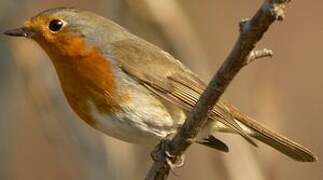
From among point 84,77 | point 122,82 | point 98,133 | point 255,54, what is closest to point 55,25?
point 84,77

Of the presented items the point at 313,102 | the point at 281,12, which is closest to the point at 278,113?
the point at 281,12

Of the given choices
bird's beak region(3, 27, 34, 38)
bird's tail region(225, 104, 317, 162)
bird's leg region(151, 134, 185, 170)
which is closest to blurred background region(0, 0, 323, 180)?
bird's tail region(225, 104, 317, 162)

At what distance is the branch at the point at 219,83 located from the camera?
3.20m

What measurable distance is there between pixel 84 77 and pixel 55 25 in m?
0.33

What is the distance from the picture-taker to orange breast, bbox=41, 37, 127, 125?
4.61m

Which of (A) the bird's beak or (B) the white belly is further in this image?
(A) the bird's beak

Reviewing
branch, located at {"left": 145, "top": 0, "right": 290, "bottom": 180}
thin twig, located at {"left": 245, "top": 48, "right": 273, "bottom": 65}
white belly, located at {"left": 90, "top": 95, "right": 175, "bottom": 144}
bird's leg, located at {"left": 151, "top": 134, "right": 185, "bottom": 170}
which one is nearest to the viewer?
branch, located at {"left": 145, "top": 0, "right": 290, "bottom": 180}

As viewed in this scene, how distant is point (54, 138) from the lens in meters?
5.32

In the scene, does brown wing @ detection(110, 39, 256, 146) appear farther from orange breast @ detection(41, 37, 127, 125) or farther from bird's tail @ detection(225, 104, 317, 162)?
bird's tail @ detection(225, 104, 317, 162)

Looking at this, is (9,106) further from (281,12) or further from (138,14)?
(281,12)

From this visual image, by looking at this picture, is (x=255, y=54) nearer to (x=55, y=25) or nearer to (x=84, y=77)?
(x=84, y=77)

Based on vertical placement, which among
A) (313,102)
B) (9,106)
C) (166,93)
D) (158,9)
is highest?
(313,102)

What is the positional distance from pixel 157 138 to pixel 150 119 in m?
0.11

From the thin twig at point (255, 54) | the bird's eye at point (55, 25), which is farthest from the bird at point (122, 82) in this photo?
Answer: the thin twig at point (255, 54)
